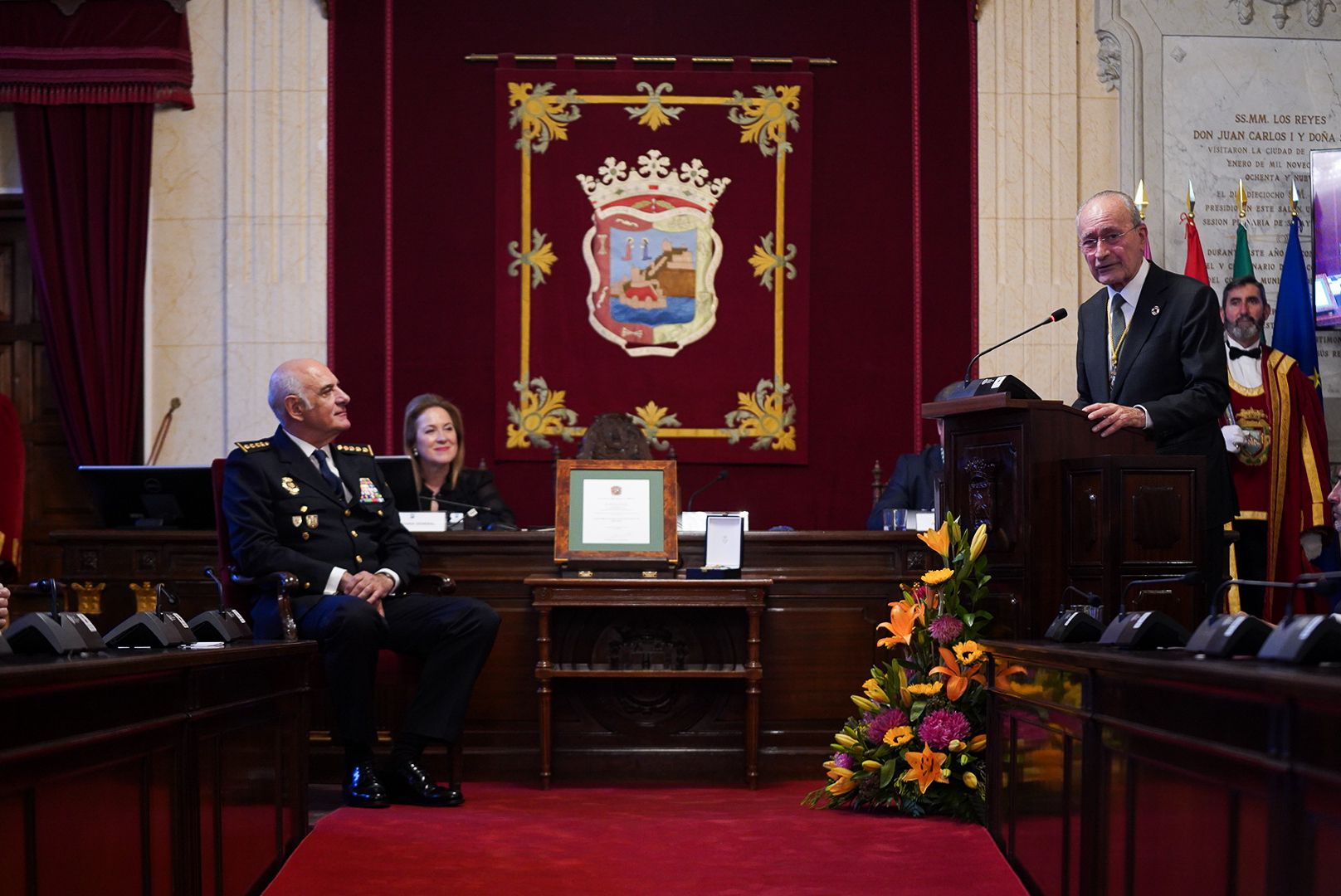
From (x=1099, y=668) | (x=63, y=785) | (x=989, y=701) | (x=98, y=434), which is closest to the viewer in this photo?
(x=63, y=785)

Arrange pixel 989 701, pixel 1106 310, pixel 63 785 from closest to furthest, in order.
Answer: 1. pixel 63 785
2. pixel 989 701
3. pixel 1106 310

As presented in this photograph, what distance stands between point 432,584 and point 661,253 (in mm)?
2652

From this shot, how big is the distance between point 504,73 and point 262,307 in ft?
5.23

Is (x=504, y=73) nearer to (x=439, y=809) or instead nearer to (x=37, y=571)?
(x=37, y=571)

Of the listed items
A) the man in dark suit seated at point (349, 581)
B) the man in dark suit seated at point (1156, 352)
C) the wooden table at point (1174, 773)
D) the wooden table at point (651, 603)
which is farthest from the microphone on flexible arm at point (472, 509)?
the wooden table at point (1174, 773)

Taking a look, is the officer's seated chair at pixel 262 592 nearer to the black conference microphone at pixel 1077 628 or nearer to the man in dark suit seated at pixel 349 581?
the man in dark suit seated at pixel 349 581

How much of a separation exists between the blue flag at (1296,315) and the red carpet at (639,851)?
350 cm

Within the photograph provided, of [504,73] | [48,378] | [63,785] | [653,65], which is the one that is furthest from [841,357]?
[63,785]

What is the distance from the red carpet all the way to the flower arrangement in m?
0.09

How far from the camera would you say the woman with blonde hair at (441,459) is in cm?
560

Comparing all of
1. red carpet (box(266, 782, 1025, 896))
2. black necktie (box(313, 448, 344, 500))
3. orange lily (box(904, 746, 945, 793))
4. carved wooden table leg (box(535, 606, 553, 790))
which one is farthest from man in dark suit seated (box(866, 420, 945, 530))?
black necktie (box(313, 448, 344, 500))

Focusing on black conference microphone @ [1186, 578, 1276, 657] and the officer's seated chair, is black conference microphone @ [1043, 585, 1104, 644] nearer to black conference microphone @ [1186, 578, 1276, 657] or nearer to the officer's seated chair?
black conference microphone @ [1186, 578, 1276, 657]

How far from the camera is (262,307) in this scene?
6.71 meters

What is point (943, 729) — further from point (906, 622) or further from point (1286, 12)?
point (1286, 12)
